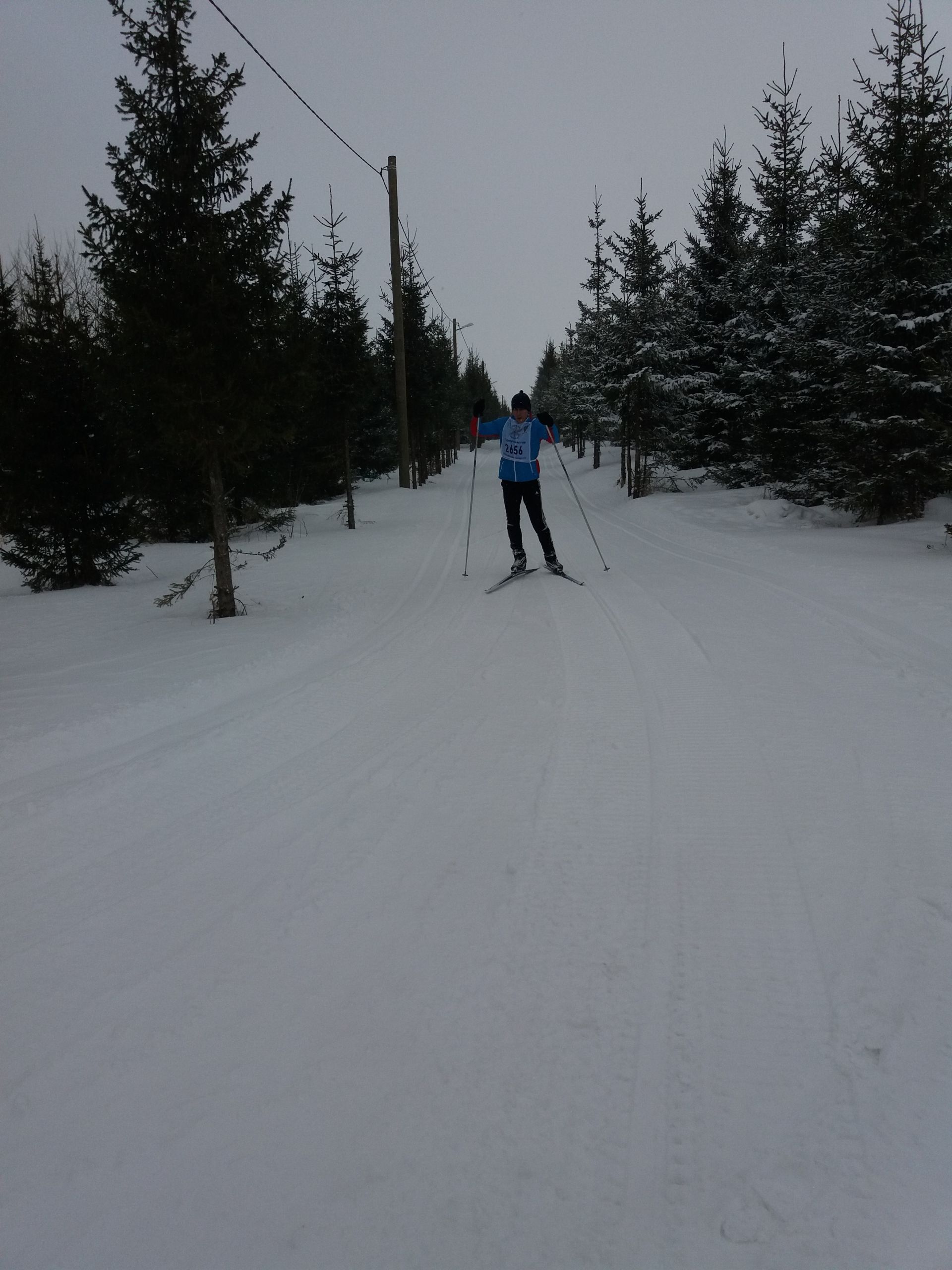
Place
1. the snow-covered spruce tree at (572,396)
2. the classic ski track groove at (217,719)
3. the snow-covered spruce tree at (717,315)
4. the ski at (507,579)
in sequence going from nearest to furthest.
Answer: the classic ski track groove at (217,719)
the ski at (507,579)
the snow-covered spruce tree at (717,315)
the snow-covered spruce tree at (572,396)

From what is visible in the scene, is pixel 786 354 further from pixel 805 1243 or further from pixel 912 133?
pixel 805 1243

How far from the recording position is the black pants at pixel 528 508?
866 cm

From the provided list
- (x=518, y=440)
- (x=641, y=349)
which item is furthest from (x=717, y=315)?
(x=518, y=440)

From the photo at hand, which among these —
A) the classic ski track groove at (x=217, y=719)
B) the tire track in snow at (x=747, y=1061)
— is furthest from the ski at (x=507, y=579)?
the tire track in snow at (x=747, y=1061)

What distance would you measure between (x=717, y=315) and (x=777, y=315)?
357cm

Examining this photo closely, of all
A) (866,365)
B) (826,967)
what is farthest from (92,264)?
(866,365)

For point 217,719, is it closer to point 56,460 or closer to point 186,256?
point 186,256

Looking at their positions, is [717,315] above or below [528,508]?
above

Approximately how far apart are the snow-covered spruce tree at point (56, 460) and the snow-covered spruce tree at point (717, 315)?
525 inches

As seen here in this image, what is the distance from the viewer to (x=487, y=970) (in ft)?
7.28

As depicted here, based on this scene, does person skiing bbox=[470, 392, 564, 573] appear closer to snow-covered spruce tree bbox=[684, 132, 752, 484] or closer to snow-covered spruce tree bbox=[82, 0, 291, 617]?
snow-covered spruce tree bbox=[82, 0, 291, 617]

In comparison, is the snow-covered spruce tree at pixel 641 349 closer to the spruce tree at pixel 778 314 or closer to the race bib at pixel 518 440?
the spruce tree at pixel 778 314

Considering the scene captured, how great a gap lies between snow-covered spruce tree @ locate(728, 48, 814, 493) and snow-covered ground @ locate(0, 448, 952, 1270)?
996cm

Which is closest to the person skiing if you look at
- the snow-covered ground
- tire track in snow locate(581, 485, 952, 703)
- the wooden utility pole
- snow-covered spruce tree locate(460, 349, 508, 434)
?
tire track in snow locate(581, 485, 952, 703)
